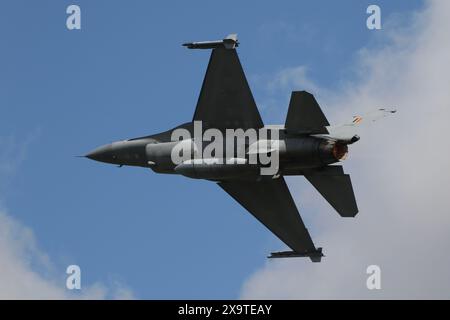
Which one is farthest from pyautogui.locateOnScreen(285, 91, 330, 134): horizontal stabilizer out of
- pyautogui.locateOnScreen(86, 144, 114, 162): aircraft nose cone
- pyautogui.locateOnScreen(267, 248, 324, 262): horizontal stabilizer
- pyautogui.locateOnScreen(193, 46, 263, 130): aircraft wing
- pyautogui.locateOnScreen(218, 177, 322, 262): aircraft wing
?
pyautogui.locateOnScreen(86, 144, 114, 162): aircraft nose cone

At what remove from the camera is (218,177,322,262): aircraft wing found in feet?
134

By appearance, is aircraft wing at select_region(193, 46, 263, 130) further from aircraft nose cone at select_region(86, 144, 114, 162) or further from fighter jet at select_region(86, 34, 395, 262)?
aircraft nose cone at select_region(86, 144, 114, 162)

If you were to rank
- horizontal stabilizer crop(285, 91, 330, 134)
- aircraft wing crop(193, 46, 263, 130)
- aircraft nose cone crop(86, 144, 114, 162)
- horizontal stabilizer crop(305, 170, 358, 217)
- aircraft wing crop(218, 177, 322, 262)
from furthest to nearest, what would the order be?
aircraft nose cone crop(86, 144, 114, 162) → aircraft wing crop(218, 177, 322, 262) → aircraft wing crop(193, 46, 263, 130) → horizontal stabilizer crop(305, 170, 358, 217) → horizontal stabilizer crop(285, 91, 330, 134)

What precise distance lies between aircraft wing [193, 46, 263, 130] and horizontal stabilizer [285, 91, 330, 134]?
1.97 metres

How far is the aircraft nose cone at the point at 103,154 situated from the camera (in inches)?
1641

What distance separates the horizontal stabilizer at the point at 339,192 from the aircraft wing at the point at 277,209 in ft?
8.92

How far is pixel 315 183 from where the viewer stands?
38.4m

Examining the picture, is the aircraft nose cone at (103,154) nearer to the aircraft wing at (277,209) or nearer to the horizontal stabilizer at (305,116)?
the aircraft wing at (277,209)

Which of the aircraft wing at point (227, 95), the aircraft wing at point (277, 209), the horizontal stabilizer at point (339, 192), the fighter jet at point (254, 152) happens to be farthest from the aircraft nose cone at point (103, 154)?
the horizontal stabilizer at point (339, 192)
